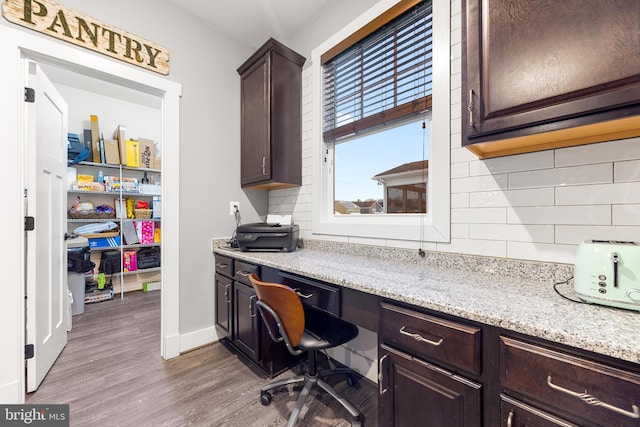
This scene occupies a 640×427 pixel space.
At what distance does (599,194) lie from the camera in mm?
1004

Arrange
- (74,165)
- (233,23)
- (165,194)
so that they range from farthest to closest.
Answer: (74,165), (233,23), (165,194)

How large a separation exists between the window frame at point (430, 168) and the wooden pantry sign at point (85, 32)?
127 cm

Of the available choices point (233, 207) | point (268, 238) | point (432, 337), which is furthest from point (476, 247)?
point (233, 207)

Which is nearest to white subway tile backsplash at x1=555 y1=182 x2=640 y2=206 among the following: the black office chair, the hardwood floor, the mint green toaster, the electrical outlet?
the mint green toaster

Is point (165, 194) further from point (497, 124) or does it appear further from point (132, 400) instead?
point (497, 124)

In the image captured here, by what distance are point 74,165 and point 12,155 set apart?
2487 mm

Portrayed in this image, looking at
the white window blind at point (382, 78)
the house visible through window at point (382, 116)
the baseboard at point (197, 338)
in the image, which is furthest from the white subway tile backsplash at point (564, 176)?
the baseboard at point (197, 338)

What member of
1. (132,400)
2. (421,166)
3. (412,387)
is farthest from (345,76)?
(132,400)

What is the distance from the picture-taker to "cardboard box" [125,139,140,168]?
381 centimetres

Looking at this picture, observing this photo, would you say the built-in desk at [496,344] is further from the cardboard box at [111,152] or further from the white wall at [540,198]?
the cardboard box at [111,152]

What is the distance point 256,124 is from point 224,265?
4.13ft

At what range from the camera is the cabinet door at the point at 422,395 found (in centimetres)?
81

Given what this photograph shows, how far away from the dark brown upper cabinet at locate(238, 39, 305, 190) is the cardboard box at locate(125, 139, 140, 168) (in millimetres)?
2460

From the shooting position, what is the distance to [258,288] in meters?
1.34
